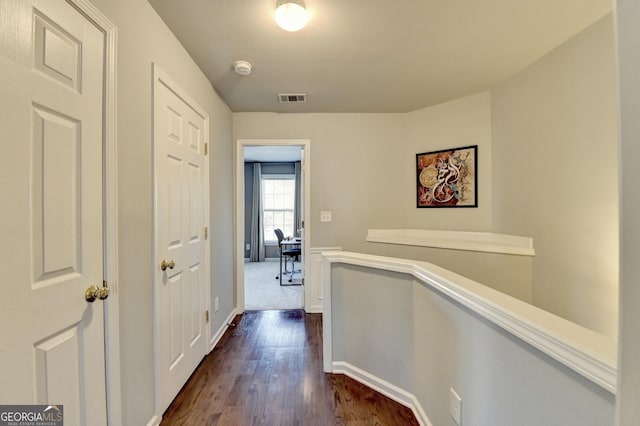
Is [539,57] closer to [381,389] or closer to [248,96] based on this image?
[248,96]

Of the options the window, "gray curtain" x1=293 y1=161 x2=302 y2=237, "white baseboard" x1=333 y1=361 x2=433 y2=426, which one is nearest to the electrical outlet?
"white baseboard" x1=333 y1=361 x2=433 y2=426

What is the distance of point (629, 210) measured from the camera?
1.45 feet

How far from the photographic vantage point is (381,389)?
5.59 feet

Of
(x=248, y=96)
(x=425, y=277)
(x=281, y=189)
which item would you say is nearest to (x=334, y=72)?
(x=248, y=96)

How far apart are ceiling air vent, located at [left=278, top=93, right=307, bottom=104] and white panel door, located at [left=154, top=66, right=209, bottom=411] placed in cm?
86

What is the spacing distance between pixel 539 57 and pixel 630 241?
7.80ft

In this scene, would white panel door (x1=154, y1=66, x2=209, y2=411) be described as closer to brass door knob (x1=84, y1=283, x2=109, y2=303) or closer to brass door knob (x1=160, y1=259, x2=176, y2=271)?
brass door knob (x1=160, y1=259, x2=176, y2=271)

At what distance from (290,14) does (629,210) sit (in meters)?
1.65

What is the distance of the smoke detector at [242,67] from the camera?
205 cm

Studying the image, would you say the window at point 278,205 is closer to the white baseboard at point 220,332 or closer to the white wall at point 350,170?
the white wall at point 350,170

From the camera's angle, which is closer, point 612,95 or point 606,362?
point 606,362

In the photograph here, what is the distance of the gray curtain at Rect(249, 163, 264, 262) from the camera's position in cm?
638

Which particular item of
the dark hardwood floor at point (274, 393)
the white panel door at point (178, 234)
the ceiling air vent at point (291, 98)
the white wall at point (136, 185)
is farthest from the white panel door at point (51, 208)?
the ceiling air vent at point (291, 98)

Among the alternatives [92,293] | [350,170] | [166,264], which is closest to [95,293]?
[92,293]
